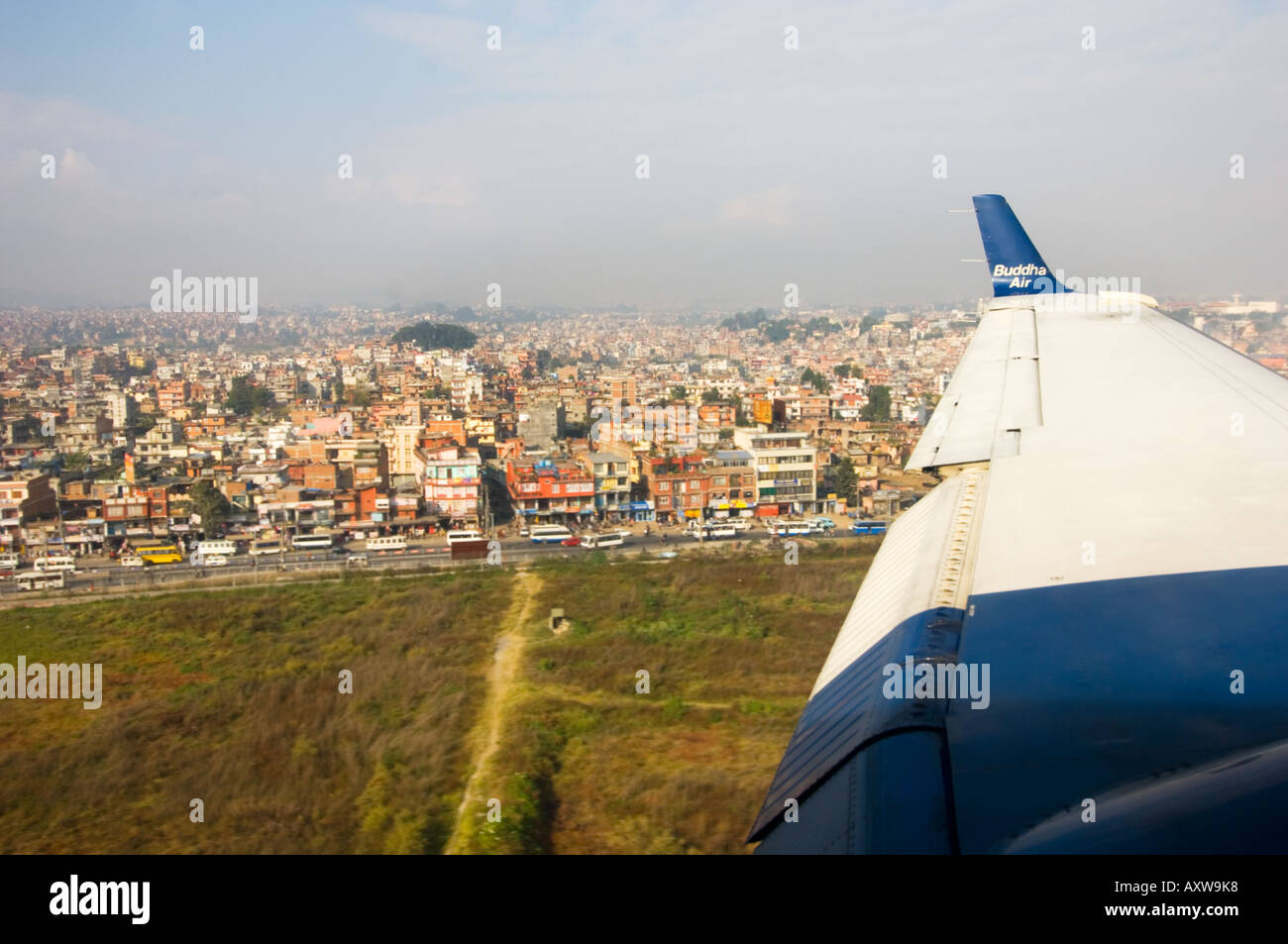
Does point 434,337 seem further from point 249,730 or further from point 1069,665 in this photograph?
point 1069,665

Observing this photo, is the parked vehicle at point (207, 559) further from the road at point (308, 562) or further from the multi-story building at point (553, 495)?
the multi-story building at point (553, 495)

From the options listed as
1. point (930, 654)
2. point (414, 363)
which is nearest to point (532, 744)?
point (930, 654)

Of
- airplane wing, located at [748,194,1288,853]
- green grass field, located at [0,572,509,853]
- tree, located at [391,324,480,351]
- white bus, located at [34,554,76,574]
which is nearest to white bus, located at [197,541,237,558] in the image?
white bus, located at [34,554,76,574]

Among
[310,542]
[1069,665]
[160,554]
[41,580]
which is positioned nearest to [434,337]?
[310,542]

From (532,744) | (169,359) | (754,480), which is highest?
(169,359)

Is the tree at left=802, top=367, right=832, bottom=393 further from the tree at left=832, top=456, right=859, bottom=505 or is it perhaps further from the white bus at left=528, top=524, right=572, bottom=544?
the white bus at left=528, top=524, right=572, bottom=544

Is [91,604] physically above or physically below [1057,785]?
below

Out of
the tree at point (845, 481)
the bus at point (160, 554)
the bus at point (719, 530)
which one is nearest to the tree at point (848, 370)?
the tree at point (845, 481)
